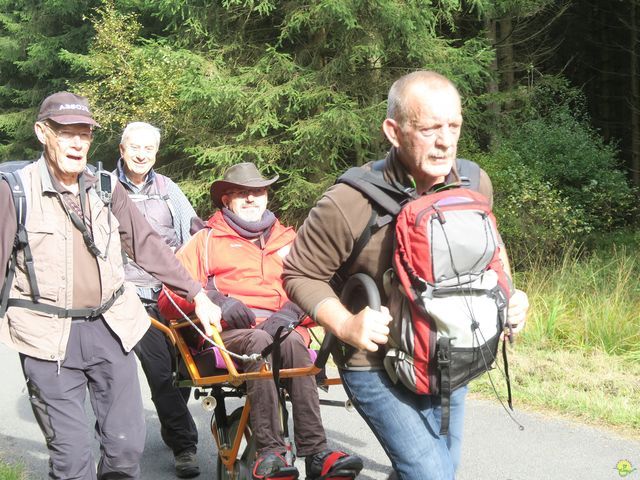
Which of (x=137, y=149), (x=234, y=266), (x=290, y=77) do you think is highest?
(x=290, y=77)

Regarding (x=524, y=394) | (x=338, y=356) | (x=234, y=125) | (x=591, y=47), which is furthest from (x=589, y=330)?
(x=591, y=47)

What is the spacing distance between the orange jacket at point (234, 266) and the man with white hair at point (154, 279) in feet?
2.56

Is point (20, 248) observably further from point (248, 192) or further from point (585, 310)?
point (585, 310)

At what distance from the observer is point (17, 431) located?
683cm

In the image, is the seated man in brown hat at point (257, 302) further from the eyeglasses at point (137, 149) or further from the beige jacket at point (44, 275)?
the beige jacket at point (44, 275)

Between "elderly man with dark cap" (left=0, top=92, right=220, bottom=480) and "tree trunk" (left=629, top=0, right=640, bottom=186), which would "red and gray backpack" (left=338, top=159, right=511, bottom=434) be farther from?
"tree trunk" (left=629, top=0, right=640, bottom=186)

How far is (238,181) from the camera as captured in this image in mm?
5348

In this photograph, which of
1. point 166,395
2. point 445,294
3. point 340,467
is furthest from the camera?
point 166,395

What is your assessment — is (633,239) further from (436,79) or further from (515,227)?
(436,79)

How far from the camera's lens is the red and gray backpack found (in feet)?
8.29

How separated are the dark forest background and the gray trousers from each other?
987cm

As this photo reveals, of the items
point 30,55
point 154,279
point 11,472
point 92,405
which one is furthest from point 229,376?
point 30,55

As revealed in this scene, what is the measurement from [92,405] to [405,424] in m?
1.82

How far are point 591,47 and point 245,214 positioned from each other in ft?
74.6
